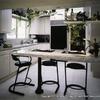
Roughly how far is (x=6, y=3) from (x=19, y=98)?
2.63m

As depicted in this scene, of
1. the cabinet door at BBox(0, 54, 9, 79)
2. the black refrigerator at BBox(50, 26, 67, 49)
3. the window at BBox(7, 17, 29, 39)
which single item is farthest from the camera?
the black refrigerator at BBox(50, 26, 67, 49)

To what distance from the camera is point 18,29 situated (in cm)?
738

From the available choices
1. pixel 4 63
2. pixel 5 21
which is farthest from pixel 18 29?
pixel 4 63

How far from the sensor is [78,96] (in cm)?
→ 363

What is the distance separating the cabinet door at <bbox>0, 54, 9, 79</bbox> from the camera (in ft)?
14.6

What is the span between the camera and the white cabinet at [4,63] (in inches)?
175

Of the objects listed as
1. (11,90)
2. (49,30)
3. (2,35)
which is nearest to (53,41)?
(49,30)

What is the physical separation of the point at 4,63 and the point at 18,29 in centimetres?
309

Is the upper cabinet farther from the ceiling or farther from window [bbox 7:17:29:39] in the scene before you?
window [bbox 7:17:29:39]

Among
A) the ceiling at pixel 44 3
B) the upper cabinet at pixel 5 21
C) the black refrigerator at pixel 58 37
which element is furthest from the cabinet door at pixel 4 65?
the black refrigerator at pixel 58 37

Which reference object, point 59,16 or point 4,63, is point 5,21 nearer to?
point 4,63

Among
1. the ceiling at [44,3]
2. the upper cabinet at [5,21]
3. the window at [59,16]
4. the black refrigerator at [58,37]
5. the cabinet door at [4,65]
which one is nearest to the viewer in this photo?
the ceiling at [44,3]

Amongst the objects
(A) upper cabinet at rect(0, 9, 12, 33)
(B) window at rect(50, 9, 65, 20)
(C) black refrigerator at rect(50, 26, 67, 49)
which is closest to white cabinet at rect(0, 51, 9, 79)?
(A) upper cabinet at rect(0, 9, 12, 33)

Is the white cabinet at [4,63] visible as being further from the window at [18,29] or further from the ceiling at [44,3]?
the window at [18,29]
